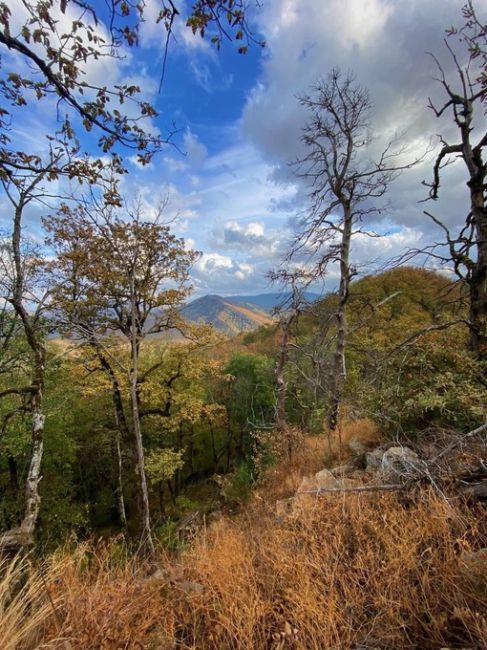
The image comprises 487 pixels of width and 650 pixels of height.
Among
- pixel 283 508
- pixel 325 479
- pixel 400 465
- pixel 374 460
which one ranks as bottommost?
pixel 325 479

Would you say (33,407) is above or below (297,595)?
above

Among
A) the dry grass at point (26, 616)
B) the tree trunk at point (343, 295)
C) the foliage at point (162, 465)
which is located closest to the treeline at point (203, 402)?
the foliage at point (162, 465)

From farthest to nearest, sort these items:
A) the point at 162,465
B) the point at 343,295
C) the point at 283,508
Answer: the point at 162,465
the point at 343,295
the point at 283,508

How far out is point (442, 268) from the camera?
4.43 meters

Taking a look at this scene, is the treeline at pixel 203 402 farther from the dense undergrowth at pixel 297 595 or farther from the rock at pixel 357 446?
the dense undergrowth at pixel 297 595

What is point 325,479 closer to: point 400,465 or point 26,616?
point 400,465

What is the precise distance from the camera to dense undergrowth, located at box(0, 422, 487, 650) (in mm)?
2018

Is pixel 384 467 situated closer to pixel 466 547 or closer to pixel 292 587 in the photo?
pixel 466 547

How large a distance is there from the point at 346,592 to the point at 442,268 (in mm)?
4092

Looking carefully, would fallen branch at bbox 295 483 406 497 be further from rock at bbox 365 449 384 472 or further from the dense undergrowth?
rock at bbox 365 449 384 472

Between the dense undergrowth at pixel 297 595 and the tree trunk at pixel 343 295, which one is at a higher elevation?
the tree trunk at pixel 343 295

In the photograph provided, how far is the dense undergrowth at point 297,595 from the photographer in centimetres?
202

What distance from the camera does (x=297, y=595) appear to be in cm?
228

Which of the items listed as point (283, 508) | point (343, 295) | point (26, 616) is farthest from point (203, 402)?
point (26, 616)
